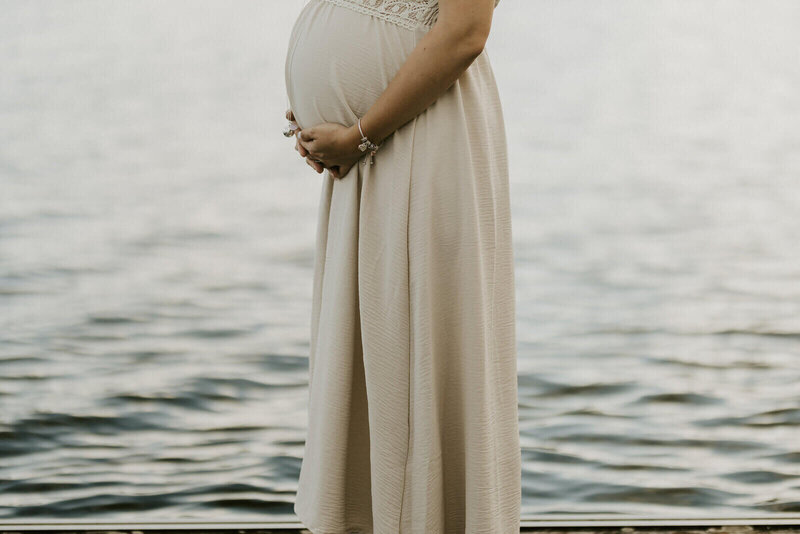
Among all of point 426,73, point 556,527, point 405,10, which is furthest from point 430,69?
point 556,527

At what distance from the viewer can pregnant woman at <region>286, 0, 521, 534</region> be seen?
1.22m

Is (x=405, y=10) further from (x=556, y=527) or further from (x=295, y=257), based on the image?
(x=295, y=257)

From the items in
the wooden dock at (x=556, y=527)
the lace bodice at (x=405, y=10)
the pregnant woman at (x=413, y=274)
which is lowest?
the wooden dock at (x=556, y=527)

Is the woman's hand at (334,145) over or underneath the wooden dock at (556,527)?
over

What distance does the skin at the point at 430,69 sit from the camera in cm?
115

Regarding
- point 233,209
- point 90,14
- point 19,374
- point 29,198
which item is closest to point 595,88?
point 233,209

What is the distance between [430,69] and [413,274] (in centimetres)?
27

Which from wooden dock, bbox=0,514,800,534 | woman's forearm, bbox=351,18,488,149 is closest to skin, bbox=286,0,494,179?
woman's forearm, bbox=351,18,488,149

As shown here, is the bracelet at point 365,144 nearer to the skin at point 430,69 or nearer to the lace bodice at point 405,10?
the skin at point 430,69

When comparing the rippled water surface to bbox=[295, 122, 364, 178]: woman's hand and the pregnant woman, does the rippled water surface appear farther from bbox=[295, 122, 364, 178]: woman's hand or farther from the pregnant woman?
bbox=[295, 122, 364, 178]: woman's hand

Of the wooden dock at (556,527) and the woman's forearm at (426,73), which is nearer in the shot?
the woman's forearm at (426,73)

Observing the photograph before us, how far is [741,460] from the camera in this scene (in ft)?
7.36

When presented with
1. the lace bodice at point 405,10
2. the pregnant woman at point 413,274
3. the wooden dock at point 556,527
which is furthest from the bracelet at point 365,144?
the wooden dock at point 556,527

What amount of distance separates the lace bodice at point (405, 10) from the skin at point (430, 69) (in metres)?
0.04
